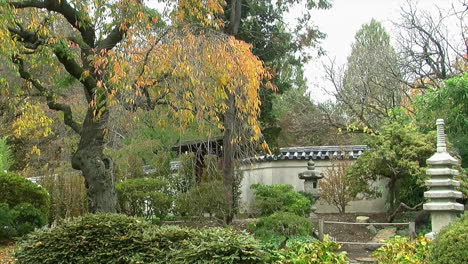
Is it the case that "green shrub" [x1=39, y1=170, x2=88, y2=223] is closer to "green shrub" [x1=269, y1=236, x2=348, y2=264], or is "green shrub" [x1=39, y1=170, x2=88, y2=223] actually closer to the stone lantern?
the stone lantern

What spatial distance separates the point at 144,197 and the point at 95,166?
4.10 m

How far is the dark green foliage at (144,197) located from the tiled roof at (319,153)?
4.08m

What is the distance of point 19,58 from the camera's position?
7.16 meters

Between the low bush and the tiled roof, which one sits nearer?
the low bush

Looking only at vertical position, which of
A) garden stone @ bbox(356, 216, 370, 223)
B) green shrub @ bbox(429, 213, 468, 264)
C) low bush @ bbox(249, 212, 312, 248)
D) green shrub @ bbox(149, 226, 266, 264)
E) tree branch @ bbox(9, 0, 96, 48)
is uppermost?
tree branch @ bbox(9, 0, 96, 48)

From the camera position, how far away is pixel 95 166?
695 cm

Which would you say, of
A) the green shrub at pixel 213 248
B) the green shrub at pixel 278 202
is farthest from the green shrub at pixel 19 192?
the green shrub at pixel 213 248

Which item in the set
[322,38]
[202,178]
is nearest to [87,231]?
[202,178]

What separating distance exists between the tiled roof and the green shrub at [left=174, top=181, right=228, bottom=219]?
4.27m

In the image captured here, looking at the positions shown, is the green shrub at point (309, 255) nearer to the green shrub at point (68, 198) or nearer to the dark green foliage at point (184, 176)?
the dark green foliage at point (184, 176)

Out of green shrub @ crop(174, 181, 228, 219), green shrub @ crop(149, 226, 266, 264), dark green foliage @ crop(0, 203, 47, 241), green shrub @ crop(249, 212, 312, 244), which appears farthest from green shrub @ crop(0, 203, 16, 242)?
green shrub @ crop(149, 226, 266, 264)

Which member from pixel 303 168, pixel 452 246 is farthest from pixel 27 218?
pixel 303 168

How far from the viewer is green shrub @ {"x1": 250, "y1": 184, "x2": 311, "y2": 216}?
10586 millimetres

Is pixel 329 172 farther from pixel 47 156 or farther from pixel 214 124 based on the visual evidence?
pixel 47 156
